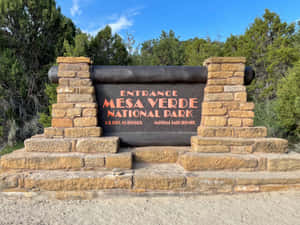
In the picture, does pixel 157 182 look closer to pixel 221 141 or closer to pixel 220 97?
pixel 221 141

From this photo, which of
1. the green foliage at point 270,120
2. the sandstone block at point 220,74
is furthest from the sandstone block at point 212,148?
the green foliage at point 270,120

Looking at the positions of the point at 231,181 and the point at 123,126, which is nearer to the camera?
the point at 231,181

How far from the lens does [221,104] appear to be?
111 inches

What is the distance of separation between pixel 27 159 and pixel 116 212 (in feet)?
4.83

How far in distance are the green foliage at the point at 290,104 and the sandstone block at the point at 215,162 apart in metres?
4.83

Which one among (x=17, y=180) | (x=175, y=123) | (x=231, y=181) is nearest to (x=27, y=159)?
(x=17, y=180)

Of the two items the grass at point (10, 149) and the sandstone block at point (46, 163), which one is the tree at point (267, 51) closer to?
the sandstone block at point (46, 163)

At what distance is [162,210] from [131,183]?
1.71ft

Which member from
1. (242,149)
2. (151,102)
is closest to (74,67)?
(151,102)

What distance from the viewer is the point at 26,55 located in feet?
25.7

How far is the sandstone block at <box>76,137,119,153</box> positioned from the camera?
2672 millimetres

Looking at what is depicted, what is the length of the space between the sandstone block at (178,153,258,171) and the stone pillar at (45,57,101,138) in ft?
4.71

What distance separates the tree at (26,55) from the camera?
6.84 metres

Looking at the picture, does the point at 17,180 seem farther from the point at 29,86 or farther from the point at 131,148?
the point at 29,86
